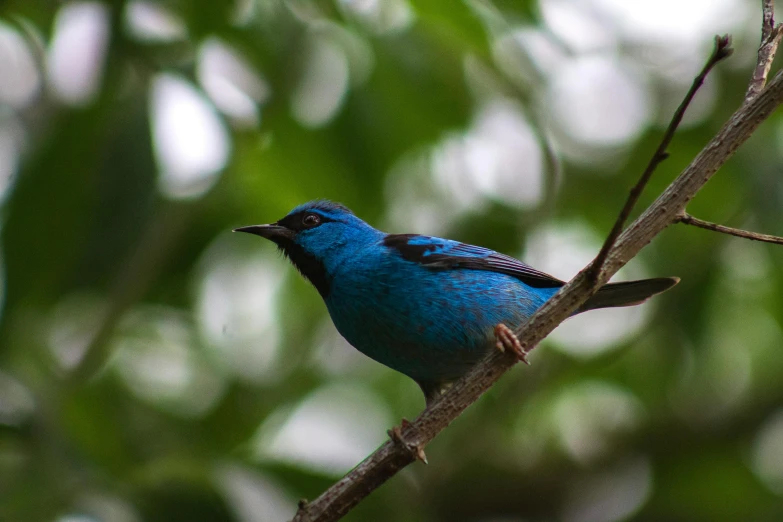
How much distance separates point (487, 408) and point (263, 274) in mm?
1838

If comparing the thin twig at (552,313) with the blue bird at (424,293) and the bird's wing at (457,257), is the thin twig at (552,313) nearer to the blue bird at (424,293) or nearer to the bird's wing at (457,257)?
the blue bird at (424,293)

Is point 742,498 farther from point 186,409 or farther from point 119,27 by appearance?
point 119,27

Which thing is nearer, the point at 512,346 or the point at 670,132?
the point at 670,132

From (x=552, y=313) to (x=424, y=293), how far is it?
1267 millimetres

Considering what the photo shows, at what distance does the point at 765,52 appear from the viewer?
299 cm

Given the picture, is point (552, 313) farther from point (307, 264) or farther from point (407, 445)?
point (307, 264)

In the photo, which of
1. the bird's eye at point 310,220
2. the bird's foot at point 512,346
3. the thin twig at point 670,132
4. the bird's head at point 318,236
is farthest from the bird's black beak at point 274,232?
the thin twig at point 670,132

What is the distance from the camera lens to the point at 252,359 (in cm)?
583

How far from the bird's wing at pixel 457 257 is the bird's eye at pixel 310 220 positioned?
482 millimetres

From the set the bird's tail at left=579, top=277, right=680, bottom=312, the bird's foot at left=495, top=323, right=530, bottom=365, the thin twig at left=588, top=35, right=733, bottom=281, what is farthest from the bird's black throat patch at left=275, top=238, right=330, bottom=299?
the thin twig at left=588, top=35, right=733, bottom=281

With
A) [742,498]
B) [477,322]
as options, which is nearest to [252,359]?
[477,322]

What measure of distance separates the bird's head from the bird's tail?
1.33 meters

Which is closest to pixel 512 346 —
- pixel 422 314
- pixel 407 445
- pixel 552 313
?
pixel 552 313

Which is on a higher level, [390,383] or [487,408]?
[390,383]
